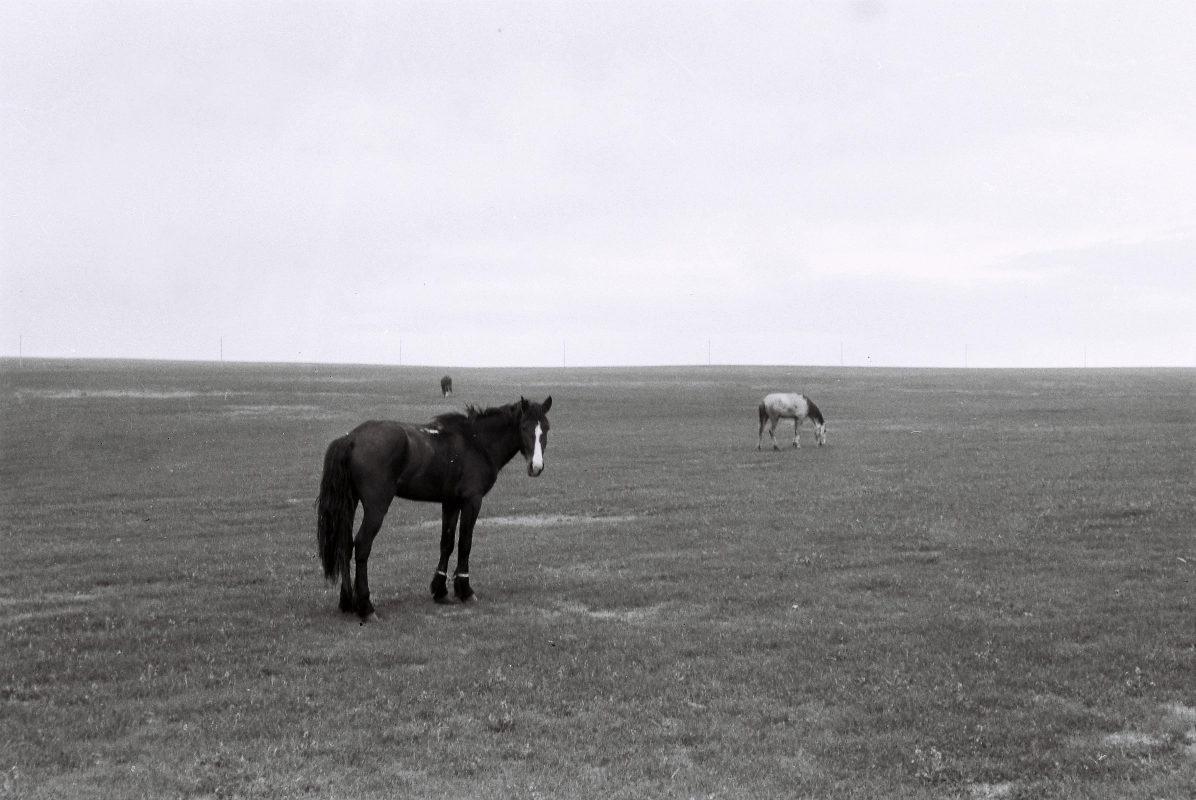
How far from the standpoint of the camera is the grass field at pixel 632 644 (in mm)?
7406

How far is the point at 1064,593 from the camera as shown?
42.8ft

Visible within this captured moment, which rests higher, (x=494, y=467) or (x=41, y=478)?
(x=494, y=467)

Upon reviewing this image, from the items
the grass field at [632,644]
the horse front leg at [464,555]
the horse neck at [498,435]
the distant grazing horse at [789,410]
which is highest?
the horse neck at [498,435]

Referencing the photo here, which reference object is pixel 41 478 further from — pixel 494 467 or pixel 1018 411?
pixel 1018 411

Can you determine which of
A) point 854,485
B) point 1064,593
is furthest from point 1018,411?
point 1064,593

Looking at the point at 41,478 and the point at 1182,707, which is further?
the point at 41,478

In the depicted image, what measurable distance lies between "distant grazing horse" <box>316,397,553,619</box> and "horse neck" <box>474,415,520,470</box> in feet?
0.05

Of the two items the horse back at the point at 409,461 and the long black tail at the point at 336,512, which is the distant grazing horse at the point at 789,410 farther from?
the long black tail at the point at 336,512

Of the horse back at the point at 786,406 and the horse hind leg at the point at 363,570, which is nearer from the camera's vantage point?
the horse hind leg at the point at 363,570

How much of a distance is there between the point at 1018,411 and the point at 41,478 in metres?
50.5

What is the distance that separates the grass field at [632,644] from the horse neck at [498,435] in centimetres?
202

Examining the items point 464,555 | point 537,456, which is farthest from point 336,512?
point 537,456

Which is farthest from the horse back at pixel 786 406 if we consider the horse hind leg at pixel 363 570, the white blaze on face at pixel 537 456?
the horse hind leg at pixel 363 570

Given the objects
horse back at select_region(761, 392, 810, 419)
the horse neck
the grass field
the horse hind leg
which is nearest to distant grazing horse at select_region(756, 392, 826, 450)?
horse back at select_region(761, 392, 810, 419)
